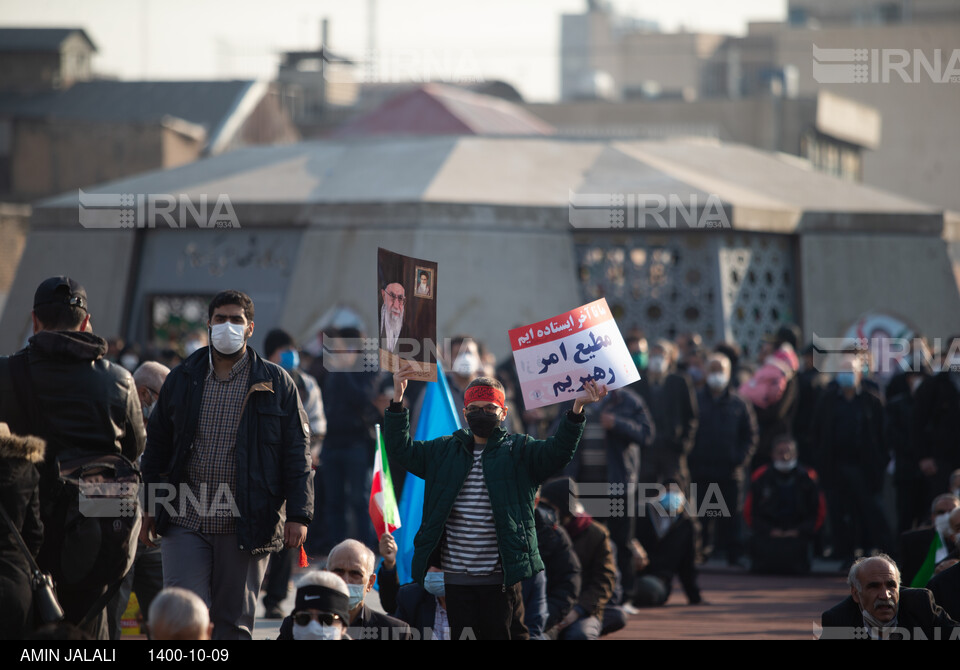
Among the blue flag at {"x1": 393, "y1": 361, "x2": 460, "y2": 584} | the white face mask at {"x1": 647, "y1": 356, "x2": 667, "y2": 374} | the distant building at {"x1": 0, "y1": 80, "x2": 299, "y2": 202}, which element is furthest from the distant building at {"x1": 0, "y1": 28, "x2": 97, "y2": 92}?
the blue flag at {"x1": 393, "y1": 361, "x2": 460, "y2": 584}

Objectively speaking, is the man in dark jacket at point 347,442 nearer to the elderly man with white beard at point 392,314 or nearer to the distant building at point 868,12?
the elderly man with white beard at point 392,314

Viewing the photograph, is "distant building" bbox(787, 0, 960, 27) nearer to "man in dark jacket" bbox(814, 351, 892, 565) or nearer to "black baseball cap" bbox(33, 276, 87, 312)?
"man in dark jacket" bbox(814, 351, 892, 565)

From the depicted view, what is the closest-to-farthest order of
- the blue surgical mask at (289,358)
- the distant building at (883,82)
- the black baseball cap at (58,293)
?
the black baseball cap at (58,293) < the blue surgical mask at (289,358) < the distant building at (883,82)

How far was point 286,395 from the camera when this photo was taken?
692 centimetres

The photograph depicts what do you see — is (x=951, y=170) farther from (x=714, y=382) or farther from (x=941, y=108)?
(x=714, y=382)

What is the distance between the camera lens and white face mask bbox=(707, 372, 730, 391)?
1374cm

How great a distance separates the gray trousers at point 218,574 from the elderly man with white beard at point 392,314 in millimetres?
1206

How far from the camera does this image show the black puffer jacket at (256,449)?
266 inches

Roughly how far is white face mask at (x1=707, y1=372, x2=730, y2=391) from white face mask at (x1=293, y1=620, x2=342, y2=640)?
26.7ft

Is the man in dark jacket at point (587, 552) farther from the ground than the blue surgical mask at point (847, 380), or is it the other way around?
the blue surgical mask at point (847, 380)

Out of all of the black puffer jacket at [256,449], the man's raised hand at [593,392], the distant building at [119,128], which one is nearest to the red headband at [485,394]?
the man's raised hand at [593,392]

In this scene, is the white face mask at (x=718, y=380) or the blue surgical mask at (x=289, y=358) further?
the white face mask at (x=718, y=380)

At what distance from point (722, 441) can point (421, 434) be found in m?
4.61

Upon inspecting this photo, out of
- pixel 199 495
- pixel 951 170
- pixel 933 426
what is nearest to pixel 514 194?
pixel 933 426
